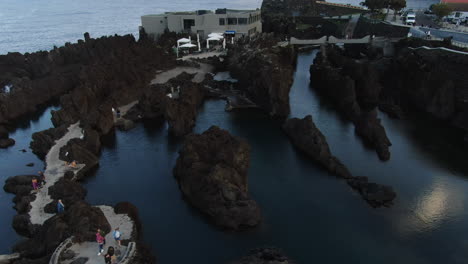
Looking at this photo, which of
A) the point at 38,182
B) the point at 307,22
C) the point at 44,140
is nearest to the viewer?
the point at 38,182

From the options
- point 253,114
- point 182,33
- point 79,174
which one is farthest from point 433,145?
point 182,33

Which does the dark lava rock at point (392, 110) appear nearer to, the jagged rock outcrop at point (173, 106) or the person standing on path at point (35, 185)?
the jagged rock outcrop at point (173, 106)

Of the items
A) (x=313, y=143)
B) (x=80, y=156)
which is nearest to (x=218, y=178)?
(x=313, y=143)

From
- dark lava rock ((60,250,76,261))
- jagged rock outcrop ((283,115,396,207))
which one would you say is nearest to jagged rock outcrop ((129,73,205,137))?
jagged rock outcrop ((283,115,396,207))

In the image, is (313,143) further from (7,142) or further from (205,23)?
(205,23)

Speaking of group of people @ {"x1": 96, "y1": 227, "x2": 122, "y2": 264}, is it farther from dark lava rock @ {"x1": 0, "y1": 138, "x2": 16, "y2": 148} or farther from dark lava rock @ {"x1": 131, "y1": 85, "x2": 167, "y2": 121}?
dark lava rock @ {"x1": 131, "y1": 85, "x2": 167, "y2": 121}

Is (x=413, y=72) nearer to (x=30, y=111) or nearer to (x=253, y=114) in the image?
(x=253, y=114)
